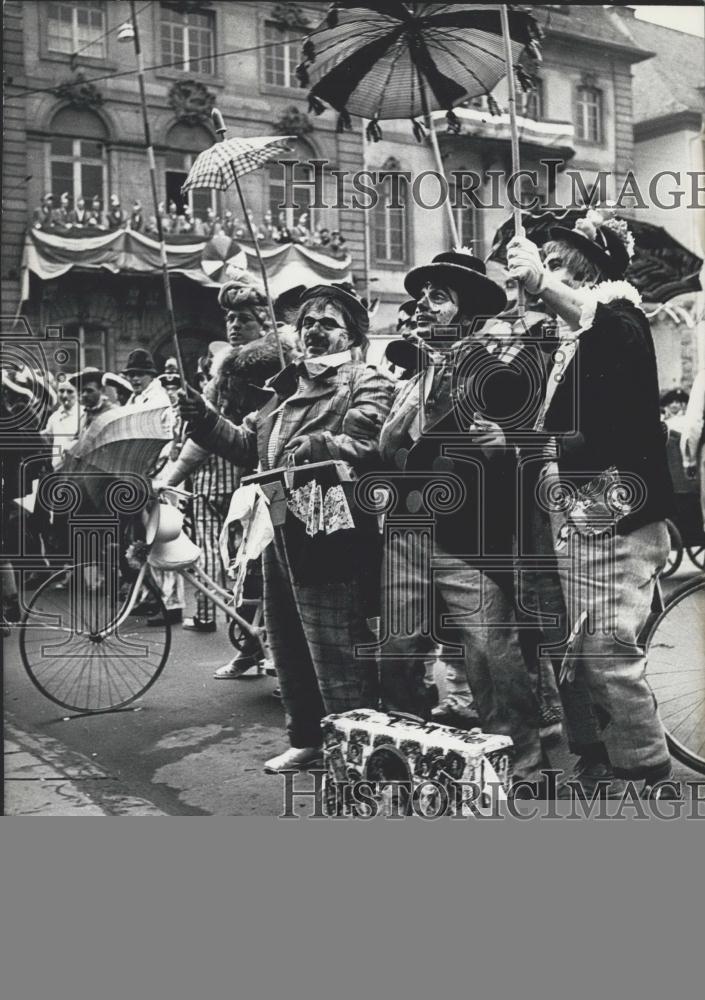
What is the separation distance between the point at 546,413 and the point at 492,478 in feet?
1.01

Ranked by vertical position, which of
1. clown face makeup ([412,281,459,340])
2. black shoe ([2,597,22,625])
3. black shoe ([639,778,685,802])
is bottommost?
black shoe ([639,778,685,802])

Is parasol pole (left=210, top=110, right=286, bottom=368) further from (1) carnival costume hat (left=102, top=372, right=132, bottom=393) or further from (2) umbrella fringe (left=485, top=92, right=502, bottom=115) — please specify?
(2) umbrella fringe (left=485, top=92, right=502, bottom=115)

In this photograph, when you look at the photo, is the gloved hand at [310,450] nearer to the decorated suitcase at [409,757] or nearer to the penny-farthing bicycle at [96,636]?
the penny-farthing bicycle at [96,636]

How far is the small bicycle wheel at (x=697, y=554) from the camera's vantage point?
5.08 m

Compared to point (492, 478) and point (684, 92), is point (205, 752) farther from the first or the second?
point (684, 92)

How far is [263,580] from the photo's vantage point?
5590mm

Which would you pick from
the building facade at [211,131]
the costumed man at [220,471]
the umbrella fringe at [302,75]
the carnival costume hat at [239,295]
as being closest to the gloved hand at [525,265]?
the building facade at [211,131]

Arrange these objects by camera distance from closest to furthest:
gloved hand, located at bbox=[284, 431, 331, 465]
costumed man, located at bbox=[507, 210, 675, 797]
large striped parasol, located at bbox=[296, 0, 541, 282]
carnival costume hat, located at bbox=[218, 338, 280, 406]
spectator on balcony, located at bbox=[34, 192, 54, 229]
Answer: costumed man, located at bbox=[507, 210, 675, 797] < large striped parasol, located at bbox=[296, 0, 541, 282] < spectator on balcony, located at bbox=[34, 192, 54, 229] < gloved hand, located at bbox=[284, 431, 331, 465] < carnival costume hat, located at bbox=[218, 338, 280, 406]

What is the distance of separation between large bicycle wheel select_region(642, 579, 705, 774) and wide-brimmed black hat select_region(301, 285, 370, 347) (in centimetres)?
158

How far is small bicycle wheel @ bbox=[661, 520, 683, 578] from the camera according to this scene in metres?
5.07

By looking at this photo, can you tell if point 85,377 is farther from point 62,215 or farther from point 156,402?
point 62,215

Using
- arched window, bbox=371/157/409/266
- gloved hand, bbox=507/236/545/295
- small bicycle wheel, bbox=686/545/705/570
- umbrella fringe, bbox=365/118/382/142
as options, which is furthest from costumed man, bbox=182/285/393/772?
small bicycle wheel, bbox=686/545/705/570

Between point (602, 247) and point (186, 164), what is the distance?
5.40 feet

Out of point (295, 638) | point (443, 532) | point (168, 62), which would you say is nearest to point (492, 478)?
point (443, 532)
